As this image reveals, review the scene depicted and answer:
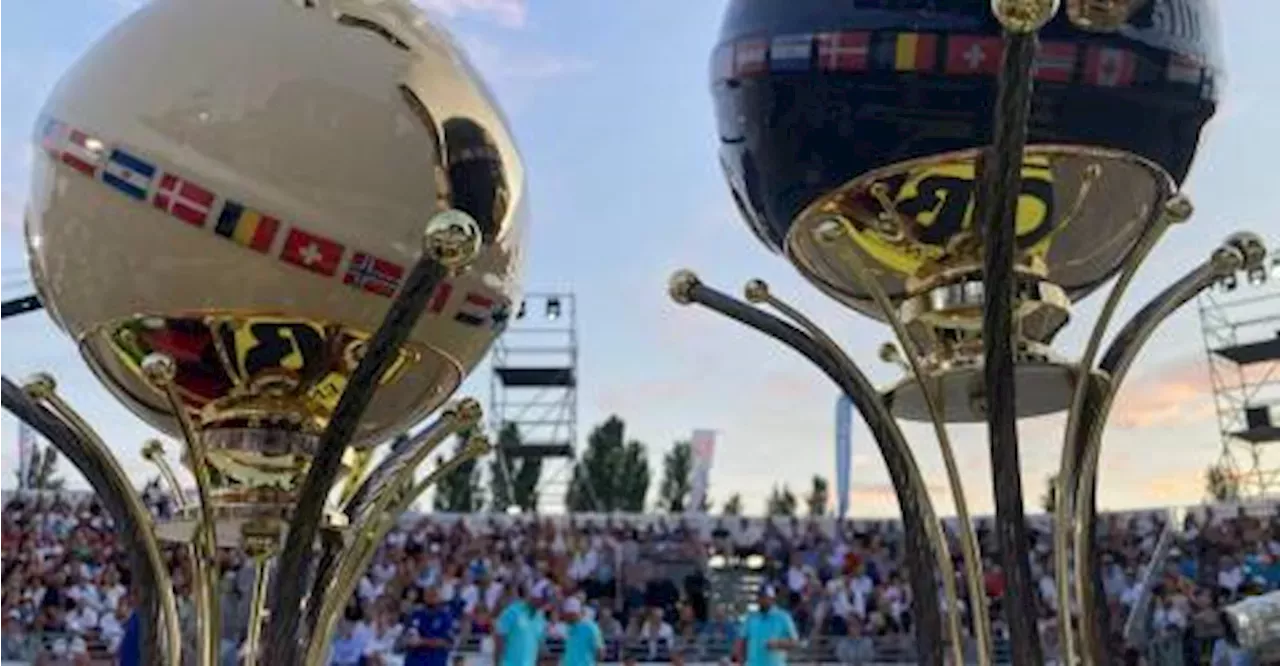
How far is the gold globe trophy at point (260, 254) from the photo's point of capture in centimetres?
172

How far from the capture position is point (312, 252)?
1.72 meters

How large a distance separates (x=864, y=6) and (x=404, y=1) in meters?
0.64

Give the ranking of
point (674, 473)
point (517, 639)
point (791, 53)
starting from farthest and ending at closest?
point (674, 473)
point (517, 639)
point (791, 53)

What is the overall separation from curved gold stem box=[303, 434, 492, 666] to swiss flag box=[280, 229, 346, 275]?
379mm

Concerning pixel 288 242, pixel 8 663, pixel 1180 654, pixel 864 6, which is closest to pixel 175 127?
pixel 288 242

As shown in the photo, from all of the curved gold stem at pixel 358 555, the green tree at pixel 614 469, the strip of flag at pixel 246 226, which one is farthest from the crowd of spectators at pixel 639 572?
the green tree at pixel 614 469

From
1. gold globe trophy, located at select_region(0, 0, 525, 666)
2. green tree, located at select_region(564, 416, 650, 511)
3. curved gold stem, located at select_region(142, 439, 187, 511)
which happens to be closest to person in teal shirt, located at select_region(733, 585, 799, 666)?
curved gold stem, located at select_region(142, 439, 187, 511)

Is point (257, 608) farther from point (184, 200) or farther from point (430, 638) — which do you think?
point (430, 638)

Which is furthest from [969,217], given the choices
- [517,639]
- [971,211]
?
[517,639]

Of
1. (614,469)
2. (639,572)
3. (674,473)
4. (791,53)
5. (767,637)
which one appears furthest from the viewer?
(674,473)

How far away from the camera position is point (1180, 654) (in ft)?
28.1

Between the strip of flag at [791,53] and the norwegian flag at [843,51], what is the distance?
0.05 feet

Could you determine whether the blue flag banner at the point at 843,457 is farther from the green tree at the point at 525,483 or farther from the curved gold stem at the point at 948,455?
the green tree at the point at 525,483

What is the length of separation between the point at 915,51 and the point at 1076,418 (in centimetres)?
41
